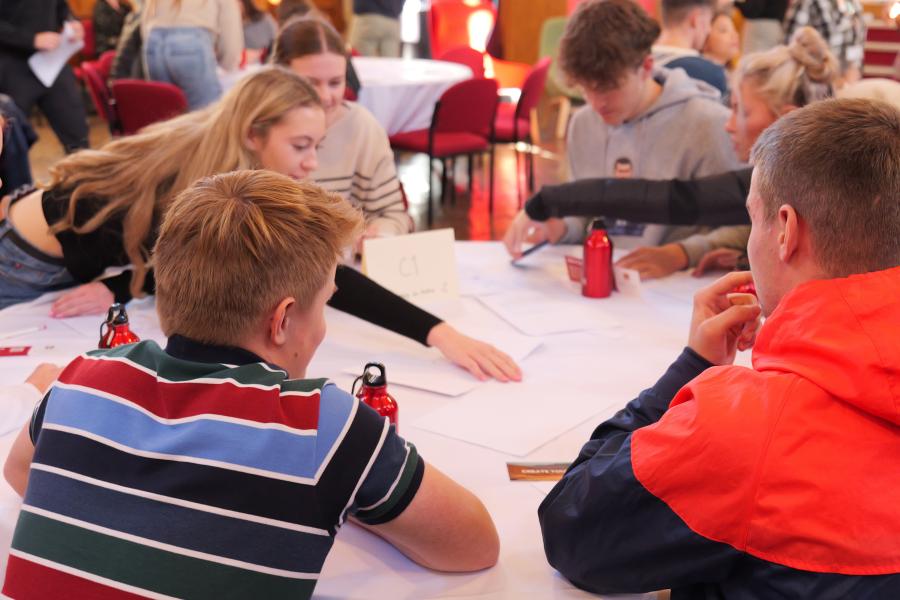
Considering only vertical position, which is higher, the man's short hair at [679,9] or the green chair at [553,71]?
the man's short hair at [679,9]

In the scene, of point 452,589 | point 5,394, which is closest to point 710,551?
point 452,589

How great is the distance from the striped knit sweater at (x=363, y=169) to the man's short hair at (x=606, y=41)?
2.17ft

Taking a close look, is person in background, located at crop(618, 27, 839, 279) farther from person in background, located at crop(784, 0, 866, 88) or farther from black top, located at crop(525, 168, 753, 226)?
person in background, located at crop(784, 0, 866, 88)

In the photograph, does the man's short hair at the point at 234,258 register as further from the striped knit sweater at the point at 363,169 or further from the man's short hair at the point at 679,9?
the man's short hair at the point at 679,9

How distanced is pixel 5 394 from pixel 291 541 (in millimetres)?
887

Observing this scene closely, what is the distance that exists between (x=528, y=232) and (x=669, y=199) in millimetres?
465

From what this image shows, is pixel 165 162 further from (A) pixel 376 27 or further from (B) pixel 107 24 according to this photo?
(B) pixel 107 24

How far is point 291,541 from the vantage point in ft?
3.57

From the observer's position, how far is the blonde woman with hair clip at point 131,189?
2.29 metres

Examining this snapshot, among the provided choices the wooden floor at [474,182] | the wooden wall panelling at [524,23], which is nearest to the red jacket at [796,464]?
the wooden floor at [474,182]

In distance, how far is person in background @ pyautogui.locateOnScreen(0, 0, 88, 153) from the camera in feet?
16.2

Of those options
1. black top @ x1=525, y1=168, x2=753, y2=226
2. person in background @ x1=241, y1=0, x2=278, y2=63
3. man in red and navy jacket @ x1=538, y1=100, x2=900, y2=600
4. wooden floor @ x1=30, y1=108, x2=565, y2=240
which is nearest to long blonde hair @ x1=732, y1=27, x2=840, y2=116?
black top @ x1=525, y1=168, x2=753, y2=226

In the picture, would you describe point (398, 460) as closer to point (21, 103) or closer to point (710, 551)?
point (710, 551)

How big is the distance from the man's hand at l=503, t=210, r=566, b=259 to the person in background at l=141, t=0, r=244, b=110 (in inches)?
121
